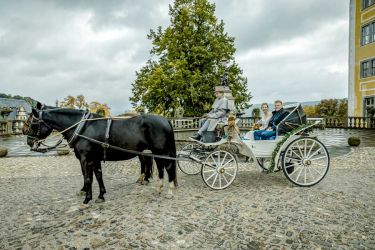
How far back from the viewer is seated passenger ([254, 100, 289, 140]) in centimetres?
613

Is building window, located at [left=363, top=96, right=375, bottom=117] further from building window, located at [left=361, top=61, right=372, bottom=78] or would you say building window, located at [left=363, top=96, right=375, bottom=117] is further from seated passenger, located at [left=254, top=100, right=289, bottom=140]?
seated passenger, located at [left=254, top=100, right=289, bottom=140]

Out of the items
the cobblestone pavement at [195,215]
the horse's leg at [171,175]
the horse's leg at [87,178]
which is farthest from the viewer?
the horse's leg at [171,175]

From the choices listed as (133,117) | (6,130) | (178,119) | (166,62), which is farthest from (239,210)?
(6,130)

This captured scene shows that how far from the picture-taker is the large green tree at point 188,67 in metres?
21.1

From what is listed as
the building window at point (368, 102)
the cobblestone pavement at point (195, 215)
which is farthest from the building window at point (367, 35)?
the cobblestone pavement at point (195, 215)

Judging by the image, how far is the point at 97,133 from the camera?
5.08m

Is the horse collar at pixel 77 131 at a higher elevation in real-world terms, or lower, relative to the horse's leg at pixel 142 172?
higher

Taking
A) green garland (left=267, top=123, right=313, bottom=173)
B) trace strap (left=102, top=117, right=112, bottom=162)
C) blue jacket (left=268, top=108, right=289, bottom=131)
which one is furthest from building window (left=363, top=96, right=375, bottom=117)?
trace strap (left=102, top=117, right=112, bottom=162)

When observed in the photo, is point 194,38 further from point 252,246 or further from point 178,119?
point 252,246

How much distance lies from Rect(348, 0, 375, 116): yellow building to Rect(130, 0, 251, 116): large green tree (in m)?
10.1

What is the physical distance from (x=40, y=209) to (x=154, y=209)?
6.83 ft

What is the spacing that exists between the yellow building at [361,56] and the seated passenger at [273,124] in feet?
69.7

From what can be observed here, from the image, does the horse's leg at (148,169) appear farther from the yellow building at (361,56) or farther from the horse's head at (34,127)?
the yellow building at (361,56)

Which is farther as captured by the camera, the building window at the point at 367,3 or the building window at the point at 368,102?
the building window at the point at 368,102
